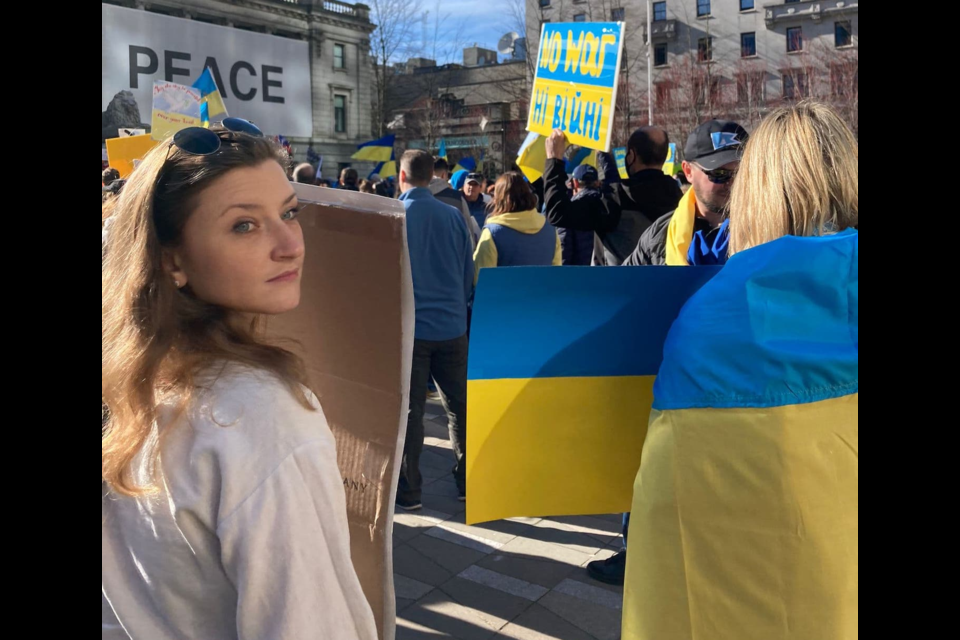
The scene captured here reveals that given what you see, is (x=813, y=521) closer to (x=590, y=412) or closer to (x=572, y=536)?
(x=590, y=412)

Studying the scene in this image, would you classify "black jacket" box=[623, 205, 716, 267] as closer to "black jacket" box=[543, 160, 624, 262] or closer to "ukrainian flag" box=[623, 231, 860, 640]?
"black jacket" box=[543, 160, 624, 262]

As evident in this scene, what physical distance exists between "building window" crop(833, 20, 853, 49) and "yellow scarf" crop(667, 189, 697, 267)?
41352 mm

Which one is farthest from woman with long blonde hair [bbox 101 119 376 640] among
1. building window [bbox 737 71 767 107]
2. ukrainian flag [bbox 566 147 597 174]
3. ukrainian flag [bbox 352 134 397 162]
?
building window [bbox 737 71 767 107]

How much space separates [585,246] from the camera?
20.1 feet

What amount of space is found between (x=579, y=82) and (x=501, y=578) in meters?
2.89

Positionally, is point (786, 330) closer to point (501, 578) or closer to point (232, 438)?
point (232, 438)

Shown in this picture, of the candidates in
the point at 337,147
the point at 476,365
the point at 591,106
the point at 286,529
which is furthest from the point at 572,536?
the point at 337,147

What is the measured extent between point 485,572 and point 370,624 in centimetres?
290

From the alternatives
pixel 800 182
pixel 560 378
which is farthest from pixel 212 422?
pixel 800 182

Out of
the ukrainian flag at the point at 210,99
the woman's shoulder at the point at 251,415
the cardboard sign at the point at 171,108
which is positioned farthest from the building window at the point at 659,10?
the woman's shoulder at the point at 251,415

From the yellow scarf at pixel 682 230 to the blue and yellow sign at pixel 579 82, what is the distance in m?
1.31

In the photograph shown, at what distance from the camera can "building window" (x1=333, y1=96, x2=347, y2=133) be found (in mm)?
35228

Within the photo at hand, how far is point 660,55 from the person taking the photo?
50.3 meters

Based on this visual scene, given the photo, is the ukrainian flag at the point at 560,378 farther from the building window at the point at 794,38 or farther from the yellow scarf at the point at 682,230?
the building window at the point at 794,38
